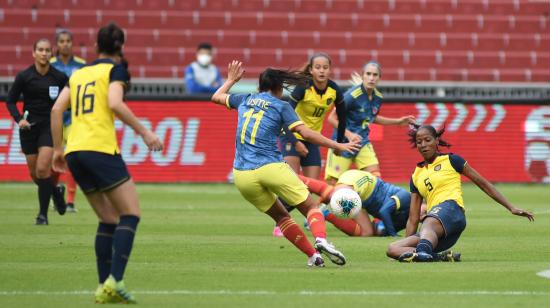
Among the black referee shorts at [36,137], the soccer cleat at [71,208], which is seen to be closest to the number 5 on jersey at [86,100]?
the black referee shorts at [36,137]

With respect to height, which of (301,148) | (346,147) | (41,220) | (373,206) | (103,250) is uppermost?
(346,147)

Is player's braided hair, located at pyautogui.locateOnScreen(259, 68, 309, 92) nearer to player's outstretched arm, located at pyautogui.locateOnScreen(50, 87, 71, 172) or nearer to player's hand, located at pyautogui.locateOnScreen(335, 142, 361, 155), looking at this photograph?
player's hand, located at pyautogui.locateOnScreen(335, 142, 361, 155)

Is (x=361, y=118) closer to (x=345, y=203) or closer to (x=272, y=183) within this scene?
(x=345, y=203)

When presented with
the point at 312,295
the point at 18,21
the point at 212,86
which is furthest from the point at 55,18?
the point at 312,295

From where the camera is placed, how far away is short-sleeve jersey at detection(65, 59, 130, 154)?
7820mm

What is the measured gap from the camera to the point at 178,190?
21.2m

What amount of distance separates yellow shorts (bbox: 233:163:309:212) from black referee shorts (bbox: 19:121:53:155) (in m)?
4.96

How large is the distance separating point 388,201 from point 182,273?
15.0 ft

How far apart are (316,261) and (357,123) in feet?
18.9

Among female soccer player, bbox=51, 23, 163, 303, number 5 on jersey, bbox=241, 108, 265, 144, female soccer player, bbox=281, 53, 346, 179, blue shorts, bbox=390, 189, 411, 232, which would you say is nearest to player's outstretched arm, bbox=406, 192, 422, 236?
number 5 on jersey, bbox=241, 108, 265, 144

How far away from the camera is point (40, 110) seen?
1457cm

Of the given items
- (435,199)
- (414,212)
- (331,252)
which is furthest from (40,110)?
(331,252)

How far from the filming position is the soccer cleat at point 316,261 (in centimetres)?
1009

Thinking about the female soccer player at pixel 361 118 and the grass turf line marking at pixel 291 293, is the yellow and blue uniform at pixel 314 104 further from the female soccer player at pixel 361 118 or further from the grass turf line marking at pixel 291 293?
the grass turf line marking at pixel 291 293
